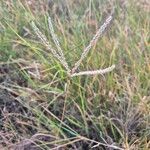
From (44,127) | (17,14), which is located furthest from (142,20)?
(44,127)

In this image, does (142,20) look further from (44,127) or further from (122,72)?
(44,127)

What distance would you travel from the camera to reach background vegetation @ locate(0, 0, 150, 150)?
1.26 metres

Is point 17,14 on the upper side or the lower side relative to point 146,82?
upper

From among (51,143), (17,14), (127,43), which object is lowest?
(51,143)

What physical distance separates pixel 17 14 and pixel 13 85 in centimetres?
37

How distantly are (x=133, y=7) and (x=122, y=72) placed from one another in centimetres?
40

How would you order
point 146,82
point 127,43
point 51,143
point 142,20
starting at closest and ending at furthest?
1. point 51,143
2. point 146,82
3. point 127,43
4. point 142,20

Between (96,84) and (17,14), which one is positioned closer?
(96,84)

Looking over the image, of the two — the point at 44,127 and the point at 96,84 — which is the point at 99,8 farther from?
the point at 44,127

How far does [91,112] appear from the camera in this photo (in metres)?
1.28

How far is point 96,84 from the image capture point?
1.34 meters

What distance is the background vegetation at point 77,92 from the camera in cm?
126

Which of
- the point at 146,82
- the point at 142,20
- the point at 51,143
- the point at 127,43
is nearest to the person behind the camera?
the point at 51,143

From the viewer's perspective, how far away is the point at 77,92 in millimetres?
1318
